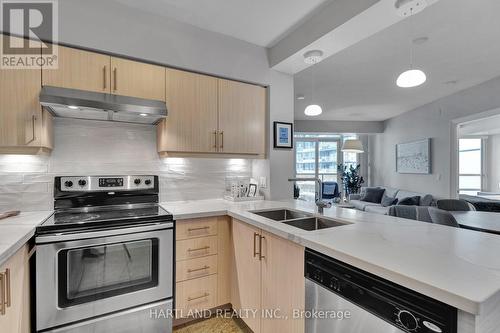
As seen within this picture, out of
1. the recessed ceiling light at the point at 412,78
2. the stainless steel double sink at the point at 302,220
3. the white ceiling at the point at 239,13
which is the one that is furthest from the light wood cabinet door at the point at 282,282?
the recessed ceiling light at the point at 412,78

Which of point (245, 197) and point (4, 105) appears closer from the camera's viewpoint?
point (4, 105)

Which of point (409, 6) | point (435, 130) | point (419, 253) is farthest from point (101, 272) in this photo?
point (435, 130)

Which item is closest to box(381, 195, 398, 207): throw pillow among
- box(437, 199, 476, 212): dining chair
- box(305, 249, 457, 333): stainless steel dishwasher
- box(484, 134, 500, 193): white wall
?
box(437, 199, 476, 212): dining chair

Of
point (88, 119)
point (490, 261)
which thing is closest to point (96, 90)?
point (88, 119)

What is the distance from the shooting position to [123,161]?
2275 mm

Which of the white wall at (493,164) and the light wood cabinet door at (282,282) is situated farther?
the white wall at (493,164)

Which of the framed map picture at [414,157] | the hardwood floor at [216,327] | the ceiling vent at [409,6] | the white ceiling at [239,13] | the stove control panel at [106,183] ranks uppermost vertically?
the white ceiling at [239,13]

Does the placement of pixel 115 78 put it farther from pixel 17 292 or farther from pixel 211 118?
pixel 17 292

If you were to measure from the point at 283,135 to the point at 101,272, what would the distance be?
1.99 meters

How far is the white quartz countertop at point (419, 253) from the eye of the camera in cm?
77

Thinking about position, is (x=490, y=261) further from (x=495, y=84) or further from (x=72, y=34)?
(x=495, y=84)

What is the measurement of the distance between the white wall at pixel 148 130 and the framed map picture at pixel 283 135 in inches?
2.7

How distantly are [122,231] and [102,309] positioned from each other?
0.51 metres

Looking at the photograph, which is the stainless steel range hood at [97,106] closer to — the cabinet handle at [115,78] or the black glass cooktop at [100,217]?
the cabinet handle at [115,78]
